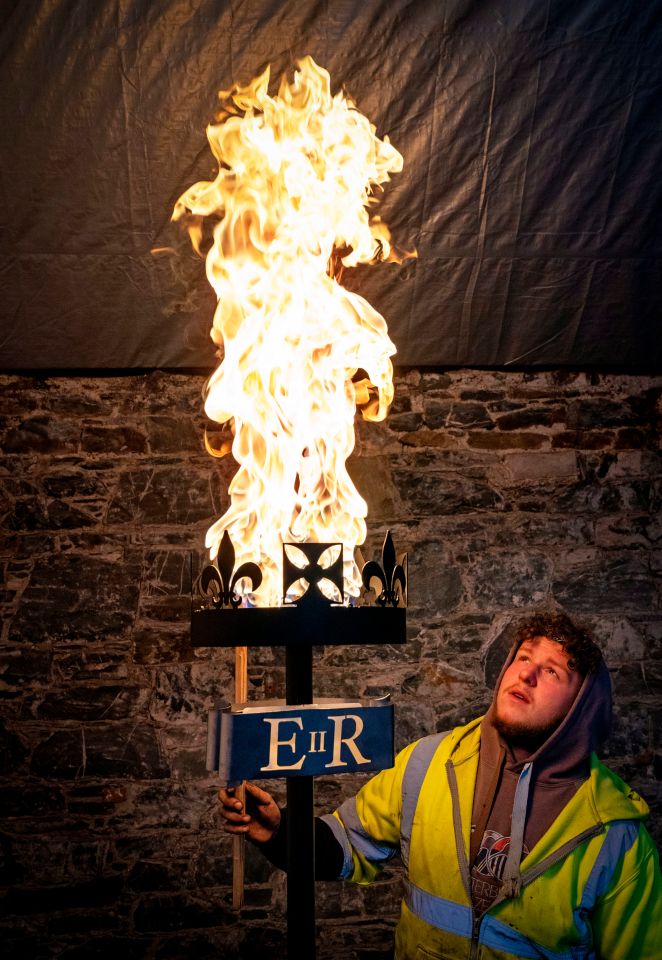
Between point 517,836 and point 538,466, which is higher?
point 538,466

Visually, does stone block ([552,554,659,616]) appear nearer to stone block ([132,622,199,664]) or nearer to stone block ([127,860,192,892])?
stone block ([132,622,199,664])

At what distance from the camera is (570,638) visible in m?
2.97

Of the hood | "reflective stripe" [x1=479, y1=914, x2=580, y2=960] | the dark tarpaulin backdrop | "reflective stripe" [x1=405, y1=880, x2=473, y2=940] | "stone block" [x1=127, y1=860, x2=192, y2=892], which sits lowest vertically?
"stone block" [x1=127, y1=860, x2=192, y2=892]

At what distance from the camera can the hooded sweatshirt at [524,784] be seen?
2664 millimetres

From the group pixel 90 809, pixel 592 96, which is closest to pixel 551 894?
pixel 90 809

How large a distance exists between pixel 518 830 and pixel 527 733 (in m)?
0.31

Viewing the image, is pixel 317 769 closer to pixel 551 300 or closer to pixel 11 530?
pixel 11 530

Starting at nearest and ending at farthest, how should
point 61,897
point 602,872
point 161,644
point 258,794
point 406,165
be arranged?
point 258,794
point 602,872
point 406,165
point 61,897
point 161,644

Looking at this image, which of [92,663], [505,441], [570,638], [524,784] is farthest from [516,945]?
[505,441]

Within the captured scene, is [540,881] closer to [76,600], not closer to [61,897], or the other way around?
[61,897]

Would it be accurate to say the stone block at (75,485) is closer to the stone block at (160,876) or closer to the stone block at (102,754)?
the stone block at (102,754)

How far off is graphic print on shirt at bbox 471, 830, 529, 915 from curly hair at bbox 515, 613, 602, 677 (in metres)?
0.64

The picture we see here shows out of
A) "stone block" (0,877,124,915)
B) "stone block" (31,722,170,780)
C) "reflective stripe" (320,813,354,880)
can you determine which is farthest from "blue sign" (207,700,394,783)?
"stone block" (0,877,124,915)

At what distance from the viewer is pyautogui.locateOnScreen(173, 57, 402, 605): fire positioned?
2.75 m
